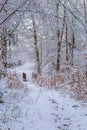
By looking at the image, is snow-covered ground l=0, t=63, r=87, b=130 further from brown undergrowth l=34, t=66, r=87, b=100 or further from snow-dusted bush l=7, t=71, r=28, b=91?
brown undergrowth l=34, t=66, r=87, b=100

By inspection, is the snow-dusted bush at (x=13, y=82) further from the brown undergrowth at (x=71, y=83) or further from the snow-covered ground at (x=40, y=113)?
the brown undergrowth at (x=71, y=83)

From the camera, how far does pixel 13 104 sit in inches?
369

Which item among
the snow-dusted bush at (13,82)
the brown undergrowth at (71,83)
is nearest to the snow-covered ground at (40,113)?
the snow-dusted bush at (13,82)

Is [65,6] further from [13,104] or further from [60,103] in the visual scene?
[60,103]

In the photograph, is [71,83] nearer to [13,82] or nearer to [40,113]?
[13,82]

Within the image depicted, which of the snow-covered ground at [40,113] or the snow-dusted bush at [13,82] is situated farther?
the snow-dusted bush at [13,82]

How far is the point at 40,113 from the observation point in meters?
9.33

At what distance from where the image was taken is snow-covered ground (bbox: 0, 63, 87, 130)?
8070 millimetres

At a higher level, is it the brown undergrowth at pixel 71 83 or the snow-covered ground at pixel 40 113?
the brown undergrowth at pixel 71 83

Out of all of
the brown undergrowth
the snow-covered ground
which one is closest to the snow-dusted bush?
the snow-covered ground

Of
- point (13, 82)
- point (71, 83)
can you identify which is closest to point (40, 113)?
point (13, 82)

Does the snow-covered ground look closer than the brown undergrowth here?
Yes

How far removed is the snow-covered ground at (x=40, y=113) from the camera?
8070mm

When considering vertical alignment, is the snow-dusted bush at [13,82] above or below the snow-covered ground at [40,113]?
above
